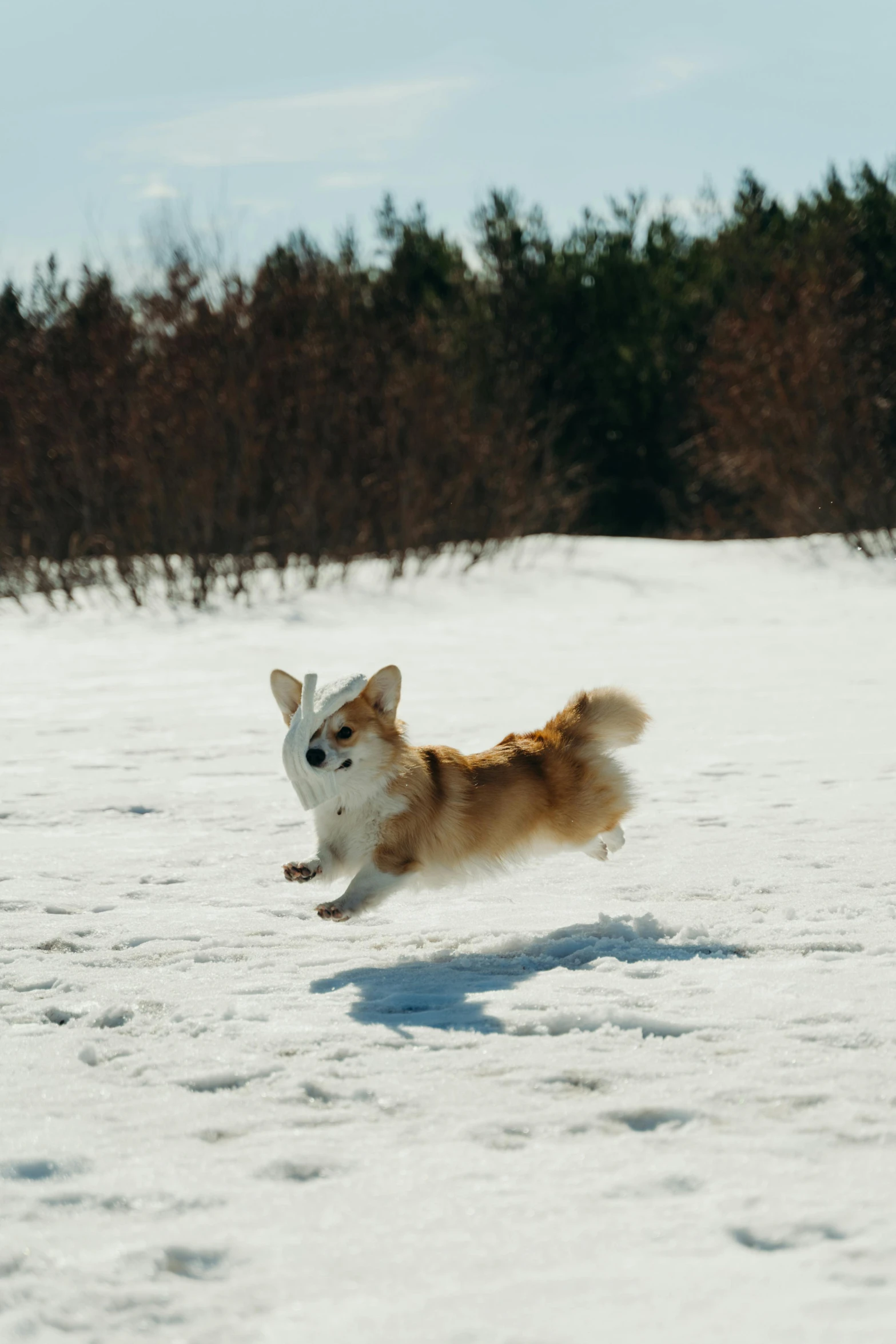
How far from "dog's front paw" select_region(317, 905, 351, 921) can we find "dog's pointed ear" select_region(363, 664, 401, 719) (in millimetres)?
571

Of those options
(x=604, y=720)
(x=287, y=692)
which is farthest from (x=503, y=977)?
(x=604, y=720)

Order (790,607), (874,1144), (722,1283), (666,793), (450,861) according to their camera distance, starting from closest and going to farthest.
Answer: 1. (722,1283)
2. (874,1144)
3. (450,861)
4. (666,793)
5. (790,607)

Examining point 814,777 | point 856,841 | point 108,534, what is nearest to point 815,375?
point 108,534

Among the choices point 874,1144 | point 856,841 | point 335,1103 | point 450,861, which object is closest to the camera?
point 874,1144

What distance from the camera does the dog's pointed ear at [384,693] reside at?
394cm

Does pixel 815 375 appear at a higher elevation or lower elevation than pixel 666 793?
higher

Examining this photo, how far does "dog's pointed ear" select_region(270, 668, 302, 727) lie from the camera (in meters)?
3.97

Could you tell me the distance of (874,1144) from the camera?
242cm

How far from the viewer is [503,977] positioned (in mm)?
3578

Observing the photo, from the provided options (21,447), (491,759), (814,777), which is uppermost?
(21,447)

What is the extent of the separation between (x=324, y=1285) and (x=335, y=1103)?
28.2 inches

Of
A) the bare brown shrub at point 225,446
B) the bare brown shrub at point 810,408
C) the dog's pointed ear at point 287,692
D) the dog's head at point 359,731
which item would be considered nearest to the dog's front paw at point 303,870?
the dog's head at point 359,731

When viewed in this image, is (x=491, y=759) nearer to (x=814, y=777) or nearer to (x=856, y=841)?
(x=856, y=841)

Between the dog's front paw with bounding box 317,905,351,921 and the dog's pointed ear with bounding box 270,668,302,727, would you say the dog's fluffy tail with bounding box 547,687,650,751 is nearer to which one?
the dog's pointed ear with bounding box 270,668,302,727
